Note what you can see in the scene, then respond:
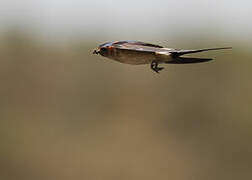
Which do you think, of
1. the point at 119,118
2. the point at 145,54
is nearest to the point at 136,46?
the point at 145,54

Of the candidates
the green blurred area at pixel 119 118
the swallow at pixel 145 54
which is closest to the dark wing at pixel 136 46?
the swallow at pixel 145 54

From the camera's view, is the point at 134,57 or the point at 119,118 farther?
the point at 119,118

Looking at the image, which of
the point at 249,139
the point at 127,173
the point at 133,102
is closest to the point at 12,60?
the point at 133,102

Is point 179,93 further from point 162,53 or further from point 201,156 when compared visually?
point 162,53

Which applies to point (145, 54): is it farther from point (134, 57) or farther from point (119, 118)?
point (119, 118)

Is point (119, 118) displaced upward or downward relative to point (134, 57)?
downward
